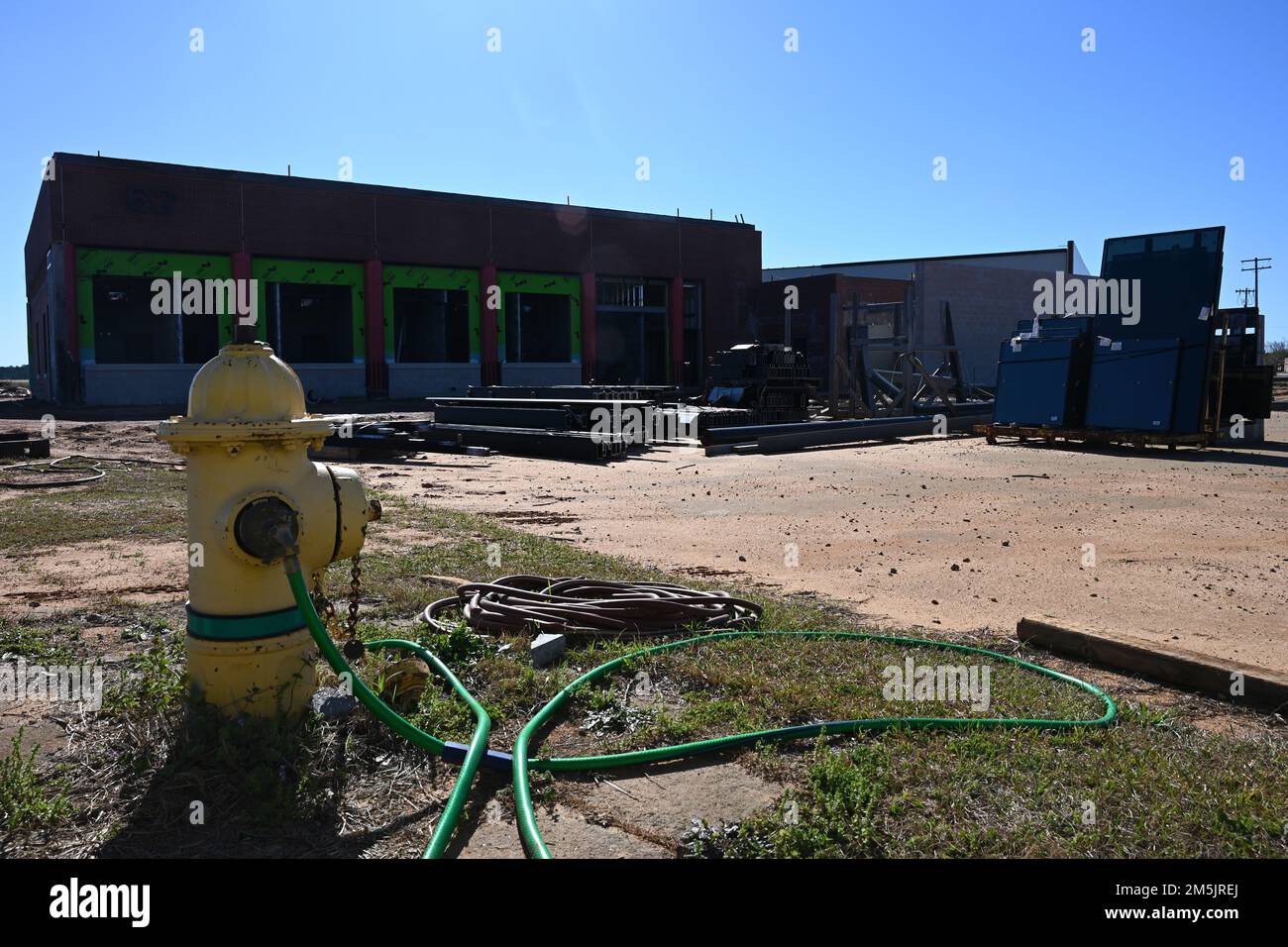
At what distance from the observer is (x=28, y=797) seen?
2975 millimetres

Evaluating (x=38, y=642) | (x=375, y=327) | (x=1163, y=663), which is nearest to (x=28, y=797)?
(x=38, y=642)

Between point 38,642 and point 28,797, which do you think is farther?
point 38,642

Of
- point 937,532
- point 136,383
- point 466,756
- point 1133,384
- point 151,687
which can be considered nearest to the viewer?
point 466,756

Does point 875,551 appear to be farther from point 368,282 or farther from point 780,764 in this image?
point 368,282

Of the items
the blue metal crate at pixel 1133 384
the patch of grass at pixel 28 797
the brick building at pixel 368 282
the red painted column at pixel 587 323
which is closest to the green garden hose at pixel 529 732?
the patch of grass at pixel 28 797

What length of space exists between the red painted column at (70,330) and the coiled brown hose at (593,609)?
2871 cm

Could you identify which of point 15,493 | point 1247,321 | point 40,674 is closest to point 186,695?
point 40,674

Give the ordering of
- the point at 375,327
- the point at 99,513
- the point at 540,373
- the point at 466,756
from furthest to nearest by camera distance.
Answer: the point at 540,373 < the point at 375,327 < the point at 99,513 < the point at 466,756

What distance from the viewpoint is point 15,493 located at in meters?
11.3

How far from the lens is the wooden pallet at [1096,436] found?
17328mm

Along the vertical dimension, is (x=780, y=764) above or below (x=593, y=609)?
below

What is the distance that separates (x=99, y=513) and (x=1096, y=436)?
16.2m

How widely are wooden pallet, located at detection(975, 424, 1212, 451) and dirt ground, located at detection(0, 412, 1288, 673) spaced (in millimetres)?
374

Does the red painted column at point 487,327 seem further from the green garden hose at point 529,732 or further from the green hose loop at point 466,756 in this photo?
the green garden hose at point 529,732
